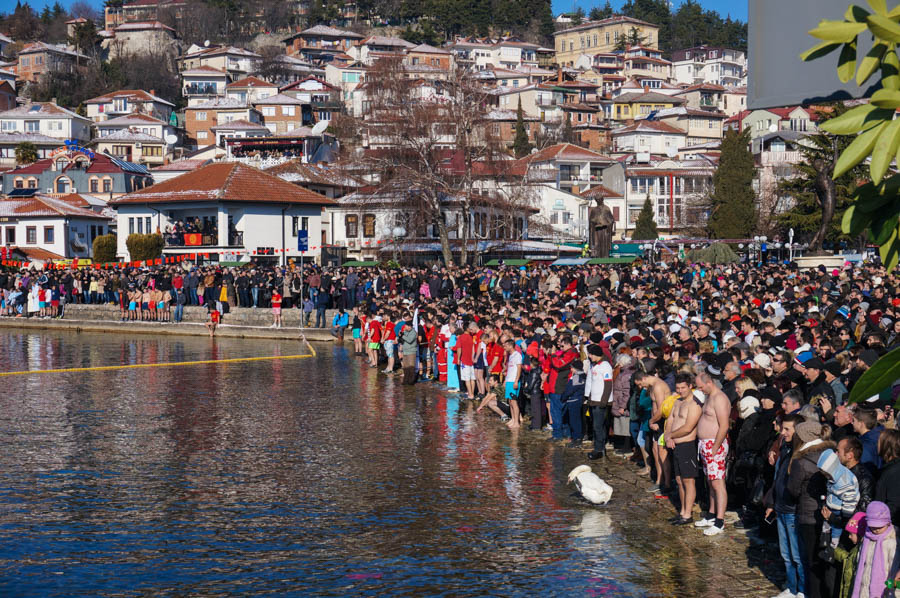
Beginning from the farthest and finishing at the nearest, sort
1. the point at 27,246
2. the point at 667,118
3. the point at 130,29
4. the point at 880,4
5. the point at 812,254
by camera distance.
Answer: the point at 130,29, the point at 667,118, the point at 27,246, the point at 812,254, the point at 880,4

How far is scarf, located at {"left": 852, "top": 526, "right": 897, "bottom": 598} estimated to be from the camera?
7055 mm

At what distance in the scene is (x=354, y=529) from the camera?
37.0ft

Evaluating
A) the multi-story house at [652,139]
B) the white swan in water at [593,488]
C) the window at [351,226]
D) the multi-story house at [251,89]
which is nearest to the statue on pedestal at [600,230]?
the window at [351,226]

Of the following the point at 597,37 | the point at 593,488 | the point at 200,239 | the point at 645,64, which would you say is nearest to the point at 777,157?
the point at 200,239

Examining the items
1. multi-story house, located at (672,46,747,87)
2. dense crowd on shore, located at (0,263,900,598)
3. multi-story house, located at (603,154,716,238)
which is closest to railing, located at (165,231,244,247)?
dense crowd on shore, located at (0,263,900,598)

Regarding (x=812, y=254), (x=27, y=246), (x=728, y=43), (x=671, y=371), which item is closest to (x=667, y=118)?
(x=728, y=43)

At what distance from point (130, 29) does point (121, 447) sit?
5987 inches

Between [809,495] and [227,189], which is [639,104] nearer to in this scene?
[227,189]

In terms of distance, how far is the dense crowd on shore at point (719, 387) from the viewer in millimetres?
8070

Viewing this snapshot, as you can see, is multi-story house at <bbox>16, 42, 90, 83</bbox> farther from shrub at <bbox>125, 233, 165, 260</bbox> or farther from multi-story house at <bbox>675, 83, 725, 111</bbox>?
shrub at <bbox>125, 233, 165, 260</bbox>

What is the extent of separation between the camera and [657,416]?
40.1 ft

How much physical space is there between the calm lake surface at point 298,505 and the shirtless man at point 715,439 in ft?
2.65

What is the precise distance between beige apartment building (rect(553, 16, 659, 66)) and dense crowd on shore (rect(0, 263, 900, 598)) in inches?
5986

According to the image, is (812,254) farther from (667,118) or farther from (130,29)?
(130,29)
